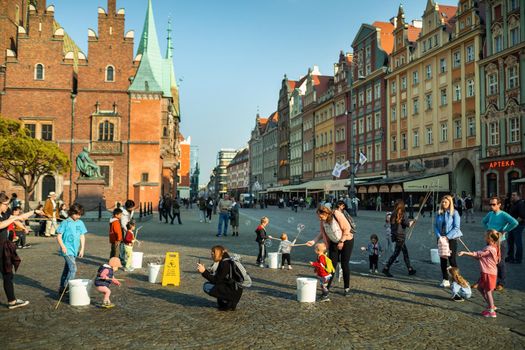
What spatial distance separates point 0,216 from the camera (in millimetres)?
7117

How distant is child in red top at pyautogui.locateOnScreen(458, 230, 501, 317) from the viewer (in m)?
6.60

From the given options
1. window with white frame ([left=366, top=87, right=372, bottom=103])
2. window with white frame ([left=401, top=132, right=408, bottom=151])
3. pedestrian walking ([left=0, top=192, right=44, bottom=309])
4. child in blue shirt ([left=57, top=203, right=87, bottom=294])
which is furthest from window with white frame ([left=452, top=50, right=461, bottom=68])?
pedestrian walking ([left=0, top=192, right=44, bottom=309])

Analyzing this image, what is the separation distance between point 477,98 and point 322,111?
30.8m

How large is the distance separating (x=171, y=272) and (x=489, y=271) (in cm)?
544

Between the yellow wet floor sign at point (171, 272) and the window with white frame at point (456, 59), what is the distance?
34.6 metres

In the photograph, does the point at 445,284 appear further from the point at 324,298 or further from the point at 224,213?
the point at 224,213

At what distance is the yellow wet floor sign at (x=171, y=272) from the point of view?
345 inches

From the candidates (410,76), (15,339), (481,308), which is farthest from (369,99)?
(15,339)

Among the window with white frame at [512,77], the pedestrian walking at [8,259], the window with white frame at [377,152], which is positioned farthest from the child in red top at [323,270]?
the window with white frame at [377,152]

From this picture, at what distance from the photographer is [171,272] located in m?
8.83

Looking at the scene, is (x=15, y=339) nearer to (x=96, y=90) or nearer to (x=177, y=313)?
(x=177, y=313)

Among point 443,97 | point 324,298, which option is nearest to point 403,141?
point 443,97

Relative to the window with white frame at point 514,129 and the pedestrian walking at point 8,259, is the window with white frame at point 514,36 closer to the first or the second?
the window with white frame at point 514,129

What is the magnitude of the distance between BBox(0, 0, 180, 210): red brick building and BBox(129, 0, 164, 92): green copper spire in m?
0.10
